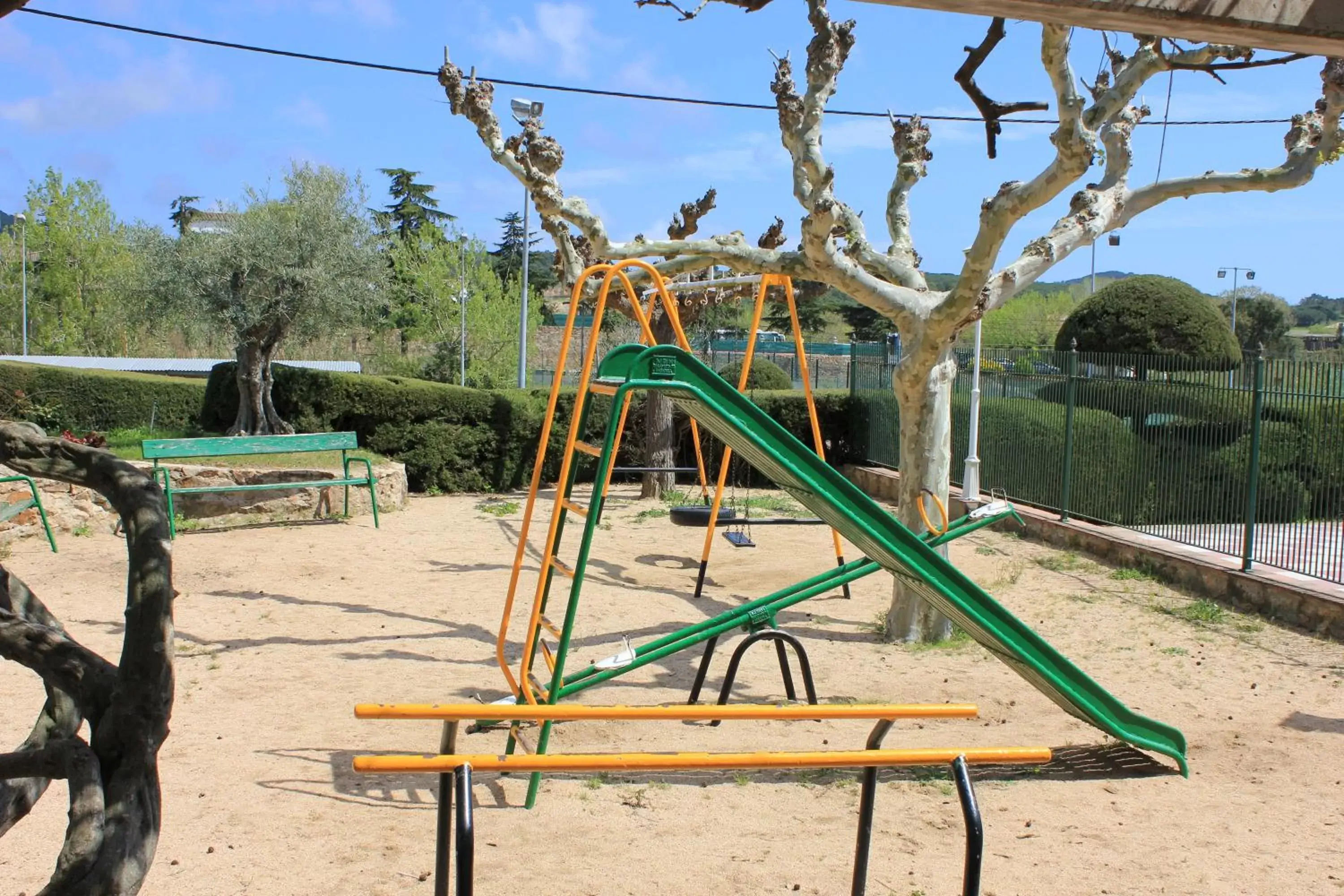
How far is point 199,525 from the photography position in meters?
11.5

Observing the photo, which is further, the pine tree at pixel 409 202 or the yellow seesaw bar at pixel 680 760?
the pine tree at pixel 409 202

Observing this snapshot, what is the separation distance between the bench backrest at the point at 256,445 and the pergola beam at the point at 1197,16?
1032cm

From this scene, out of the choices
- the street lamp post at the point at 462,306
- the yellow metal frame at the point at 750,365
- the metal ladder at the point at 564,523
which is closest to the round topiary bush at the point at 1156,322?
the yellow metal frame at the point at 750,365

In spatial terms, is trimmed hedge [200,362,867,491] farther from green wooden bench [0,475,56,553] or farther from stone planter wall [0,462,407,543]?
green wooden bench [0,475,56,553]

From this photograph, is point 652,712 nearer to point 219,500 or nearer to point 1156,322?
point 219,500

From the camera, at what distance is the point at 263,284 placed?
49.9ft

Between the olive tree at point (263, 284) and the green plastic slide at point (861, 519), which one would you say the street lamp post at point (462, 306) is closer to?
the olive tree at point (263, 284)

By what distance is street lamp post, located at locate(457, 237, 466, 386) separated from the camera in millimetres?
32469

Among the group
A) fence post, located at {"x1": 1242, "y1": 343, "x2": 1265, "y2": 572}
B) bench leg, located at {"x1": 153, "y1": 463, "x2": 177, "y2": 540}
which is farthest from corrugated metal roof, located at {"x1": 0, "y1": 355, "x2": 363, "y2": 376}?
fence post, located at {"x1": 1242, "y1": 343, "x2": 1265, "y2": 572}

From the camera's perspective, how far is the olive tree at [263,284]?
585 inches

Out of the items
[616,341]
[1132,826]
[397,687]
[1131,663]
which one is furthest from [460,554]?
[616,341]

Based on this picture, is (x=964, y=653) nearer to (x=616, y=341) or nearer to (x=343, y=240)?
(x=343, y=240)

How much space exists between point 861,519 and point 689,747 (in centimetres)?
146

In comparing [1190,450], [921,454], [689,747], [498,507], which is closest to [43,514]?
[498,507]
